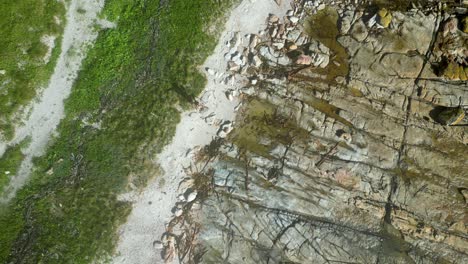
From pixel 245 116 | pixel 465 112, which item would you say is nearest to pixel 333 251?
pixel 245 116

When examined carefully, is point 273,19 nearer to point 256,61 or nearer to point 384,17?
point 256,61

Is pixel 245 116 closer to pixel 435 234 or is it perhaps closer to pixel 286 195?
pixel 286 195

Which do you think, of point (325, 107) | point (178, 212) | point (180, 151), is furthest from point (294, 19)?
point (178, 212)

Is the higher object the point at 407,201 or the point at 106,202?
the point at 407,201

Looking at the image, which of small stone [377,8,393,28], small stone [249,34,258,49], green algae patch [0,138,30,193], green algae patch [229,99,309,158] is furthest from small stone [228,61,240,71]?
green algae patch [0,138,30,193]

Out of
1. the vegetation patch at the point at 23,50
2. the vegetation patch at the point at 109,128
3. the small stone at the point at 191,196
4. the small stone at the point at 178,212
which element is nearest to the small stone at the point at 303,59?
the vegetation patch at the point at 109,128

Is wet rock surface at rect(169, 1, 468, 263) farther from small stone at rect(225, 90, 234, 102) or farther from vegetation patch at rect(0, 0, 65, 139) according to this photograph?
vegetation patch at rect(0, 0, 65, 139)
